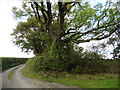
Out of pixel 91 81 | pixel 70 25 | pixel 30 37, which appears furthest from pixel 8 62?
pixel 91 81

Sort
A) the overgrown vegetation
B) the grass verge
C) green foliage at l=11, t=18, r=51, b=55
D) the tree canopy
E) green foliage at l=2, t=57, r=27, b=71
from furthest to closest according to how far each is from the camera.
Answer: green foliage at l=11, t=18, r=51, b=55 → green foliage at l=2, t=57, r=27, b=71 → the tree canopy → the overgrown vegetation → the grass verge

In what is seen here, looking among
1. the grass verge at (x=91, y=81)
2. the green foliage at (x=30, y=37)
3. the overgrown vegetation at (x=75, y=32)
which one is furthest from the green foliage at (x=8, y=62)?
the grass verge at (x=91, y=81)

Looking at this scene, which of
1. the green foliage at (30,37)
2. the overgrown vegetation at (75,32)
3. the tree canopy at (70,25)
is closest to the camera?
the overgrown vegetation at (75,32)

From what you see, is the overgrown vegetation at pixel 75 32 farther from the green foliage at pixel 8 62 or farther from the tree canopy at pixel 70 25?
the green foliage at pixel 8 62

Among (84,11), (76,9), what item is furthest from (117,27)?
(76,9)

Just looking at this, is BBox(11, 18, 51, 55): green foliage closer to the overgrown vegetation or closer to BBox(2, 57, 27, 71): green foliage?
BBox(2, 57, 27, 71): green foliage

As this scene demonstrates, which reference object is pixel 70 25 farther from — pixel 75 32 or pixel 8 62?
pixel 8 62

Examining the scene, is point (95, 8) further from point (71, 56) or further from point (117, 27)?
point (71, 56)

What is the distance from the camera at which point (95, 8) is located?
12.0 m

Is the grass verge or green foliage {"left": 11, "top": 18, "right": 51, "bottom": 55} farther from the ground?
green foliage {"left": 11, "top": 18, "right": 51, "bottom": 55}

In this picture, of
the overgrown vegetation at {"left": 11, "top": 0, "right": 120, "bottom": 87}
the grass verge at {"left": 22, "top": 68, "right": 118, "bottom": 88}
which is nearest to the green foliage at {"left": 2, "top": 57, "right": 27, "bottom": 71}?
the overgrown vegetation at {"left": 11, "top": 0, "right": 120, "bottom": 87}

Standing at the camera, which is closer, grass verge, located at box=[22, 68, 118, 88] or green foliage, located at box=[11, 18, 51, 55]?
grass verge, located at box=[22, 68, 118, 88]

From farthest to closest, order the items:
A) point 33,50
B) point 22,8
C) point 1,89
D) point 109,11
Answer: point 33,50
point 22,8
point 109,11
point 1,89

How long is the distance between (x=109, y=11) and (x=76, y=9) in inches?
131
